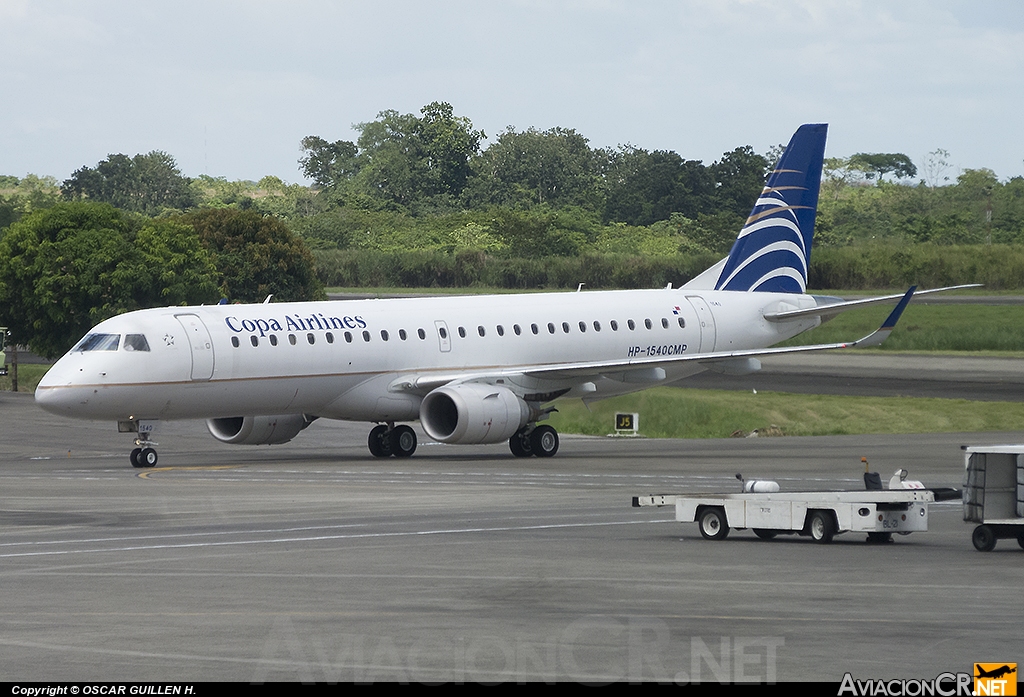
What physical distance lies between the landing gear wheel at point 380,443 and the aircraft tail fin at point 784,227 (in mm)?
A: 11874

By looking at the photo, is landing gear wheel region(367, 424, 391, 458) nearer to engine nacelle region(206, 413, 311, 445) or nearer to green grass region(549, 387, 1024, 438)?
engine nacelle region(206, 413, 311, 445)

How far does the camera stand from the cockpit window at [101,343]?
1437 inches

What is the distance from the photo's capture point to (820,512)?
22422 mm

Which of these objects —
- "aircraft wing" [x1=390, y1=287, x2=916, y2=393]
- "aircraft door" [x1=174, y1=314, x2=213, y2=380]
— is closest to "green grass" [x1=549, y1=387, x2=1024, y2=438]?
"aircraft wing" [x1=390, y1=287, x2=916, y2=393]

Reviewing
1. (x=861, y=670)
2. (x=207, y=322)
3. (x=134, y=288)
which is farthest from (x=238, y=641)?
(x=134, y=288)

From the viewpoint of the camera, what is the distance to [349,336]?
39219mm

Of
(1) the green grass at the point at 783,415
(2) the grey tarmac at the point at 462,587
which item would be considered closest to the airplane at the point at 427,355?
(2) the grey tarmac at the point at 462,587

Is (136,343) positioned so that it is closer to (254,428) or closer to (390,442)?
(254,428)

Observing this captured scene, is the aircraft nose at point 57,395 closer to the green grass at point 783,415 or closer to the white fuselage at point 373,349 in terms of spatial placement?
the white fuselage at point 373,349

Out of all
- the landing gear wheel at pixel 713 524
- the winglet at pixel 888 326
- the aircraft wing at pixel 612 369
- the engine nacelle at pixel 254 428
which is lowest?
the engine nacelle at pixel 254 428

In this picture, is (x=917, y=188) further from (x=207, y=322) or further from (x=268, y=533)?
(x=268, y=533)

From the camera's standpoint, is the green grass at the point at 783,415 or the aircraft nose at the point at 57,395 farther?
the green grass at the point at 783,415

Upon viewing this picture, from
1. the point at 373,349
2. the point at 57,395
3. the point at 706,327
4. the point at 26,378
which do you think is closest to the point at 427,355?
the point at 373,349

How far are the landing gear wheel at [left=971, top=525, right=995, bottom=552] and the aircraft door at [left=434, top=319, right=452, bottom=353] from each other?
21079 mm
